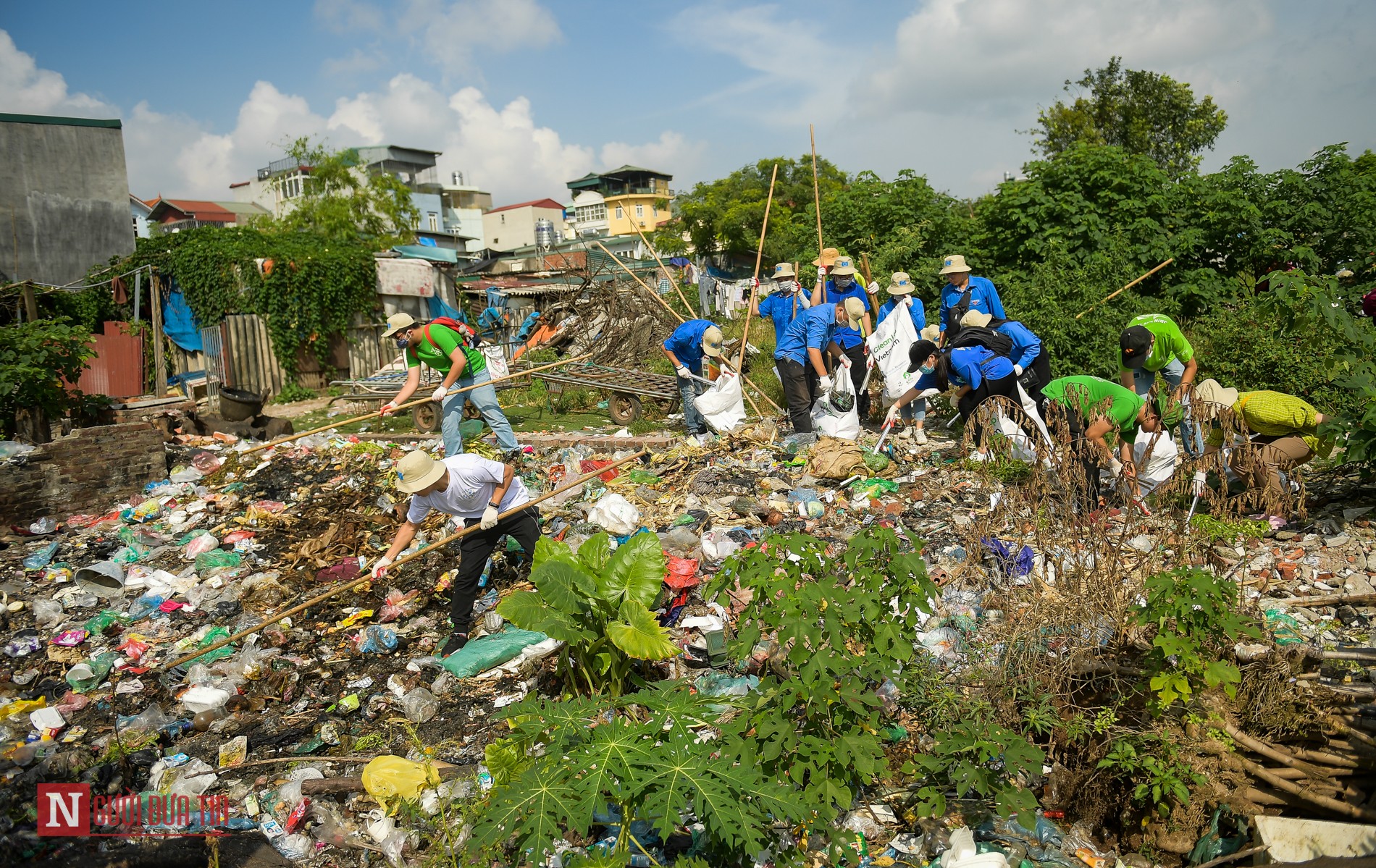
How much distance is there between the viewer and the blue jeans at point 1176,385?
4.77 m

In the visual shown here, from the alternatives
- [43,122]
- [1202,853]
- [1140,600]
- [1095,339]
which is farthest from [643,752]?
[43,122]

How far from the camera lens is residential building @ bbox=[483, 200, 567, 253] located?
54.3m

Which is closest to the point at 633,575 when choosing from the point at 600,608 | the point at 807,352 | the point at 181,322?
the point at 600,608

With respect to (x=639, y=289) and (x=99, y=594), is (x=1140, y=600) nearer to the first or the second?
(x=99, y=594)

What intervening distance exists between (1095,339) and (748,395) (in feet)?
11.0

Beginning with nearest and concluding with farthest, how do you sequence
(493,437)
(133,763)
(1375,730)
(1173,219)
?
(1375,730) < (133,763) < (493,437) < (1173,219)

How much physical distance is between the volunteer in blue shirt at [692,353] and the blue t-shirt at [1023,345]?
2.73 m

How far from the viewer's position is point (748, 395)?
862 cm

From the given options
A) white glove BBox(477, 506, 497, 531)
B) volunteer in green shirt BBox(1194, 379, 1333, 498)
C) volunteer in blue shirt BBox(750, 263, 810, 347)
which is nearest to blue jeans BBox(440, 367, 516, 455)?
white glove BBox(477, 506, 497, 531)

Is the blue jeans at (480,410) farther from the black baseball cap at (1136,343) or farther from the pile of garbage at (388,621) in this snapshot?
the black baseball cap at (1136,343)

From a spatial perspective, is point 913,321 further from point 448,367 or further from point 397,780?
point 397,780

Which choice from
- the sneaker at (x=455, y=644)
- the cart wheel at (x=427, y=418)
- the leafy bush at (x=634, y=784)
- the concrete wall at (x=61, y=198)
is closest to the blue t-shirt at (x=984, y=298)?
the sneaker at (x=455, y=644)

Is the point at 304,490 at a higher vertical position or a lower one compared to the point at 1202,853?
higher

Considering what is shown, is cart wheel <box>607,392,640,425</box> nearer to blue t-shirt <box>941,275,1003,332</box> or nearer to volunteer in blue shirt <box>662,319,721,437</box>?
volunteer in blue shirt <box>662,319,721,437</box>
